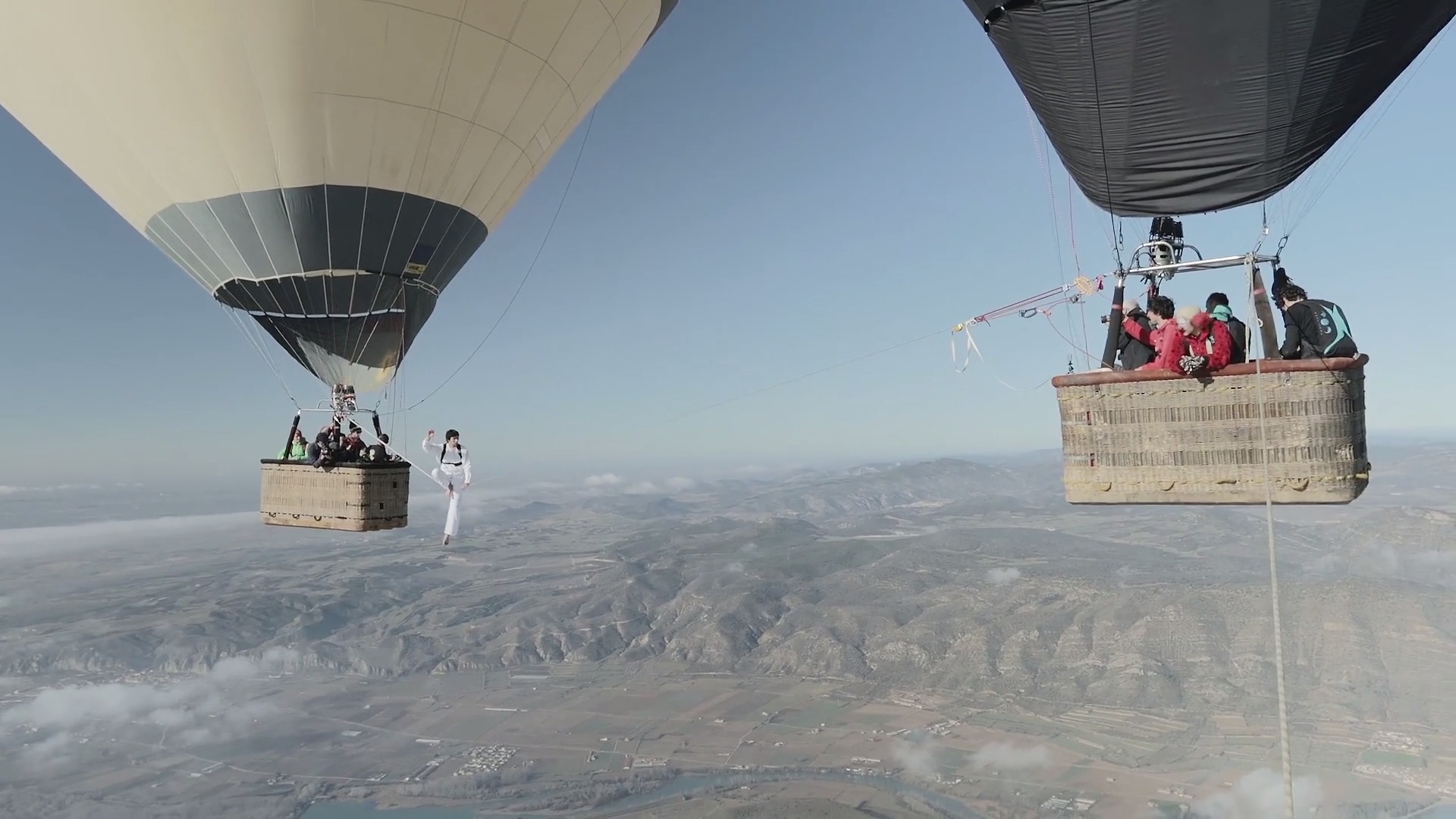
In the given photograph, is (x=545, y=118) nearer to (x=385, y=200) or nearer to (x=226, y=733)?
(x=385, y=200)

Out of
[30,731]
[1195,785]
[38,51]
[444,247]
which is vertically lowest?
[30,731]

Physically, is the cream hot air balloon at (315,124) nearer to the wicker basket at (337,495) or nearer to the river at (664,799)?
the wicker basket at (337,495)

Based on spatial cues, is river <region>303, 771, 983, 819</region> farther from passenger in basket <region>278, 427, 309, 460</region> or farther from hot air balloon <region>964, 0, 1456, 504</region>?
hot air balloon <region>964, 0, 1456, 504</region>

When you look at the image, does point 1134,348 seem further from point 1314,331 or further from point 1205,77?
point 1205,77

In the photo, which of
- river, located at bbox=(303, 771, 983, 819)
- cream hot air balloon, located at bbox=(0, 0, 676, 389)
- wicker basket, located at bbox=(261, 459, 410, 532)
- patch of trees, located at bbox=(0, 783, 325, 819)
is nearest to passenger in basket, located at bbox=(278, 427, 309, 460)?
wicker basket, located at bbox=(261, 459, 410, 532)

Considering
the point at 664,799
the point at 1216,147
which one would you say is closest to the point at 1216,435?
the point at 1216,147

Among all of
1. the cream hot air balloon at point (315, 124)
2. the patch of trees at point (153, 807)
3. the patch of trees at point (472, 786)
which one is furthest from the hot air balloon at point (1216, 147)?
the patch of trees at point (153, 807)

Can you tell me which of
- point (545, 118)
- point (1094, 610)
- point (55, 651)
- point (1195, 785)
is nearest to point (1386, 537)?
point (1094, 610)
